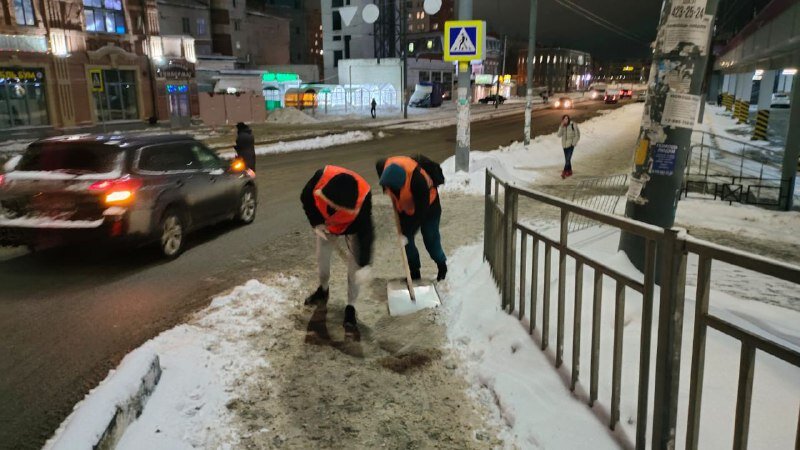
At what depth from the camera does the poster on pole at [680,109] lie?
507cm

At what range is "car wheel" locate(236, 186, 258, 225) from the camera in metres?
9.25

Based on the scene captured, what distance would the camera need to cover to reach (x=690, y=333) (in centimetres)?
376

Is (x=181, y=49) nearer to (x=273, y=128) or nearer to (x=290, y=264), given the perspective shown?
(x=273, y=128)

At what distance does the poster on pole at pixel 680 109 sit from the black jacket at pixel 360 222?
2818 millimetres

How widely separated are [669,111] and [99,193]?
608cm

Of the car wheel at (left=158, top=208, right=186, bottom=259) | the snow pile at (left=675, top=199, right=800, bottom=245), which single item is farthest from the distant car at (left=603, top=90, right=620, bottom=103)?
the car wheel at (left=158, top=208, right=186, bottom=259)

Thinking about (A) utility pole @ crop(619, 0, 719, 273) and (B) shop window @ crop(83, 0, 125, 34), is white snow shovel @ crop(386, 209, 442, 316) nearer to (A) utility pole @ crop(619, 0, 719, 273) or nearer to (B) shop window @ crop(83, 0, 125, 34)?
(A) utility pole @ crop(619, 0, 719, 273)

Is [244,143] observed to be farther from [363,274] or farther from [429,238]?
[363,274]

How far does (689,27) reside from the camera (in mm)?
4957

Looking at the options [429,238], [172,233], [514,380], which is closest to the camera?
[514,380]

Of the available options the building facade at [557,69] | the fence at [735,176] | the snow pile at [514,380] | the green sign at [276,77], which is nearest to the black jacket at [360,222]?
the snow pile at [514,380]

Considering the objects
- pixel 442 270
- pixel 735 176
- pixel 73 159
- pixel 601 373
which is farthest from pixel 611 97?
pixel 601 373

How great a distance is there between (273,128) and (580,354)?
31874 mm

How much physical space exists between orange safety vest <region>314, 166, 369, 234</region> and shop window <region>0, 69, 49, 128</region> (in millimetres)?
29214
